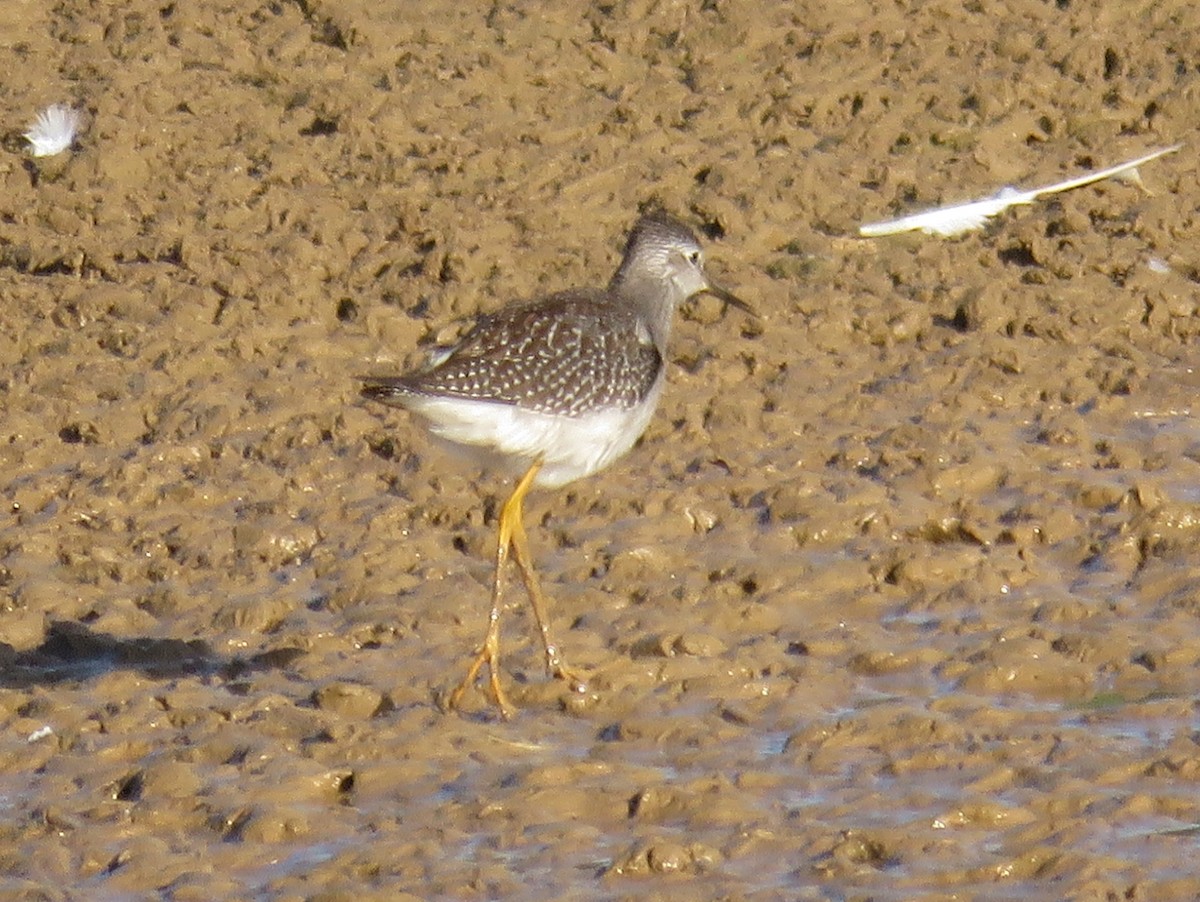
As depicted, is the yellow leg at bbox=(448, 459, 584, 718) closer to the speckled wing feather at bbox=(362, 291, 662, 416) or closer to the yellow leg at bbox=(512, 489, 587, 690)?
the yellow leg at bbox=(512, 489, 587, 690)

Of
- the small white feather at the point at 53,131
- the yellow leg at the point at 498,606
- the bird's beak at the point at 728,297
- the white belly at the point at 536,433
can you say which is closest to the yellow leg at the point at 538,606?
the yellow leg at the point at 498,606

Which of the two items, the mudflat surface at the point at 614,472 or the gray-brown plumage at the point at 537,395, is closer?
the mudflat surface at the point at 614,472

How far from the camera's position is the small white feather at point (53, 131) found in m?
11.8

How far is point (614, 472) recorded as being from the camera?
30.9ft

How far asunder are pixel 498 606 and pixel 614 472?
63.0 inches

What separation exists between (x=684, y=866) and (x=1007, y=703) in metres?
1.53

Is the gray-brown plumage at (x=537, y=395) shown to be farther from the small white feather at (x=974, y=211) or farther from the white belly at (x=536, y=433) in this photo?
the small white feather at (x=974, y=211)

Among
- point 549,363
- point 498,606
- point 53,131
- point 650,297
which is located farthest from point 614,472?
point 53,131

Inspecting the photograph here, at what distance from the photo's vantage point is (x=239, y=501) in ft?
30.3

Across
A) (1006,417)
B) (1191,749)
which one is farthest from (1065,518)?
(1191,749)

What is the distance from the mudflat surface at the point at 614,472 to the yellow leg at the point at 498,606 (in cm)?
8

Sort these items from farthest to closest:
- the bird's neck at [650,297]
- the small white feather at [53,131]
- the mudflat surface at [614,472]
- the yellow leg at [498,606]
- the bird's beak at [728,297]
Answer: the small white feather at [53,131] → the bird's beak at [728,297] → the bird's neck at [650,297] → the yellow leg at [498,606] → the mudflat surface at [614,472]

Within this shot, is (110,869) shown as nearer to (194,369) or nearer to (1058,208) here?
(194,369)

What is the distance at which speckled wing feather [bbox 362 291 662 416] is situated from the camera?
7.90m
